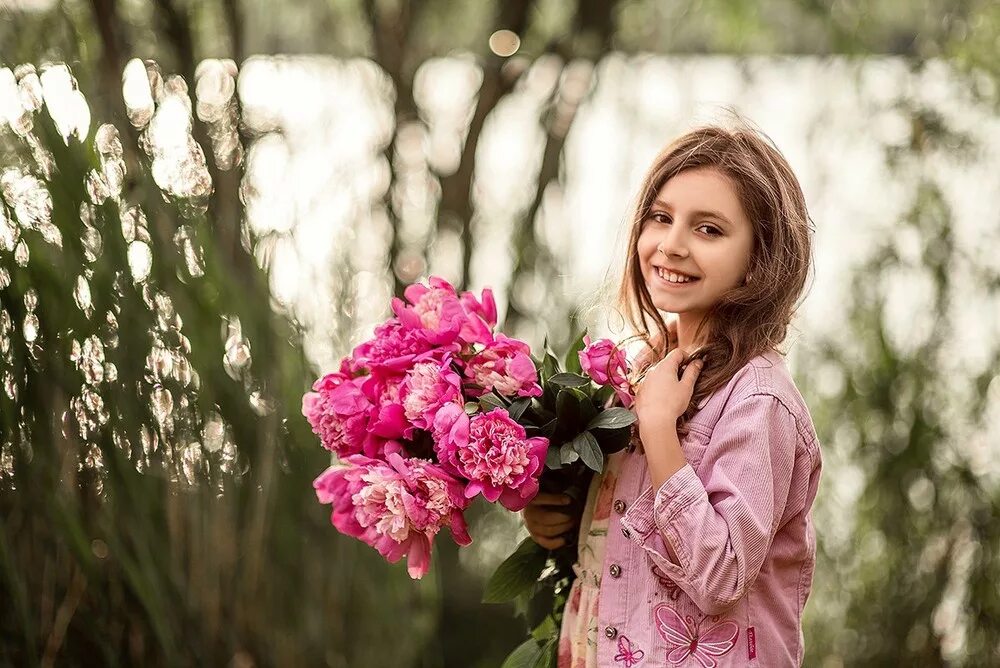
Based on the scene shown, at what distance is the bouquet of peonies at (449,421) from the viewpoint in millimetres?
1289

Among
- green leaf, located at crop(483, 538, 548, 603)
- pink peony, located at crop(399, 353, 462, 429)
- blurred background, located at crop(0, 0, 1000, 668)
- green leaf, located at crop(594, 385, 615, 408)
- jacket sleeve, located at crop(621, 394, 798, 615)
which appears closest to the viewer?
jacket sleeve, located at crop(621, 394, 798, 615)

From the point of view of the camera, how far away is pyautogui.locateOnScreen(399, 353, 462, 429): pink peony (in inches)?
51.9

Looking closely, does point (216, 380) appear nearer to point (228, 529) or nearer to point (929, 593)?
point (228, 529)

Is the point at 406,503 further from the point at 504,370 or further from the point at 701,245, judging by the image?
the point at 701,245

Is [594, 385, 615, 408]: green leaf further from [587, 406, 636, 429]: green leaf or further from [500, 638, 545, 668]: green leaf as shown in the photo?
[500, 638, 545, 668]: green leaf

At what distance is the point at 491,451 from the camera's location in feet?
4.16

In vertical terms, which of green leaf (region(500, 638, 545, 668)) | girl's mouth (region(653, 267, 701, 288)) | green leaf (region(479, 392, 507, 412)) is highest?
girl's mouth (region(653, 267, 701, 288))

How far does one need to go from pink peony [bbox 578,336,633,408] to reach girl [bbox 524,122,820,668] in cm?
4

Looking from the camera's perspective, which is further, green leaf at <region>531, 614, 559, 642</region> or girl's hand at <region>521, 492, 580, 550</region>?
green leaf at <region>531, 614, 559, 642</region>

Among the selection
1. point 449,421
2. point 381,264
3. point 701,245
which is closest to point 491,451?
point 449,421

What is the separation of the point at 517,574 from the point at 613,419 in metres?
0.35

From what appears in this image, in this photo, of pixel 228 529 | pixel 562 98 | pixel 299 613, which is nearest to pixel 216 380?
pixel 228 529

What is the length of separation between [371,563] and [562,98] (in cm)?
168

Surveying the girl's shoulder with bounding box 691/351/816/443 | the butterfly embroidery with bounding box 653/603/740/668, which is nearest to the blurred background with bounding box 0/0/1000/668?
the girl's shoulder with bounding box 691/351/816/443
